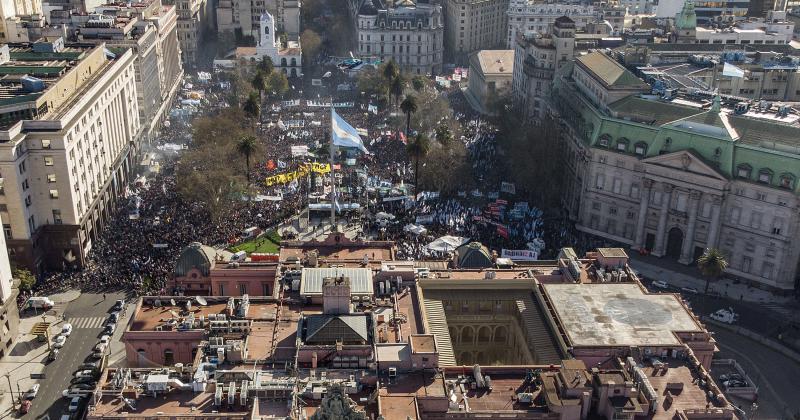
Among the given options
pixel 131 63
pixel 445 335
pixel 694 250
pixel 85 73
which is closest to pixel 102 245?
pixel 85 73

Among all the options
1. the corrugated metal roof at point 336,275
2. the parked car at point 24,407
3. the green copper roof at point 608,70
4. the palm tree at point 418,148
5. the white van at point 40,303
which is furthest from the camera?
the palm tree at point 418,148

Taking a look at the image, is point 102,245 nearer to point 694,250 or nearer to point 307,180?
point 307,180

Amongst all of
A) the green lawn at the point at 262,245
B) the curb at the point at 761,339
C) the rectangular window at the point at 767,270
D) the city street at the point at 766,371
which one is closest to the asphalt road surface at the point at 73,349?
the green lawn at the point at 262,245

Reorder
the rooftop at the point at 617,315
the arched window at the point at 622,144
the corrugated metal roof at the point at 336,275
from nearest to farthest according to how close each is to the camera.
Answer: the rooftop at the point at 617,315 < the corrugated metal roof at the point at 336,275 < the arched window at the point at 622,144

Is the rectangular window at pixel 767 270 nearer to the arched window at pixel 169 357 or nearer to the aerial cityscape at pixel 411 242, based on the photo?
the aerial cityscape at pixel 411 242

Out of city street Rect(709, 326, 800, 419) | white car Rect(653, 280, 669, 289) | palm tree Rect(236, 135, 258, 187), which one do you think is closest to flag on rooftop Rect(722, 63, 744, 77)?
white car Rect(653, 280, 669, 289)

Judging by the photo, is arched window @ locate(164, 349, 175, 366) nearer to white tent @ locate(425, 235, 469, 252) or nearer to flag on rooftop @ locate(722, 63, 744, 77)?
white tent @ locate(425, 235, 469, 252)
